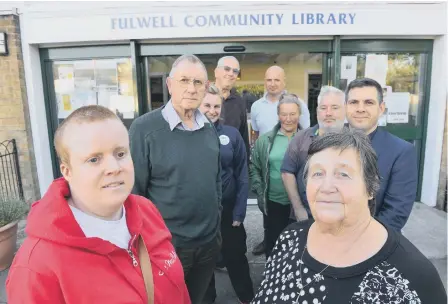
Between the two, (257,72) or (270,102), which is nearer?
(270,102)

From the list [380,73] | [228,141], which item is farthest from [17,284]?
[380,73]

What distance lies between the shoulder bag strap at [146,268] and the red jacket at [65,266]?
0.06ft

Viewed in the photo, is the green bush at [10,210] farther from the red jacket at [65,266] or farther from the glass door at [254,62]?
the red jacket at [65,266]

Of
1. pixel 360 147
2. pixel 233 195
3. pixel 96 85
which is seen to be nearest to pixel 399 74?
pixel 233 195

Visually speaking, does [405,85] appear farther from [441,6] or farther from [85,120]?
[85,120]

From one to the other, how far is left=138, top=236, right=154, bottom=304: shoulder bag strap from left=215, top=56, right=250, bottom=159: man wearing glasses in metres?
2.51

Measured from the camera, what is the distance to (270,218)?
10.3ft

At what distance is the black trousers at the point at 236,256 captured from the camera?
2.97m

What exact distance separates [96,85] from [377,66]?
465 cm

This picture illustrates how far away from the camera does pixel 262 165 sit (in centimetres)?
312

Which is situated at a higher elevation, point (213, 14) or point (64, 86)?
point (213, 14)

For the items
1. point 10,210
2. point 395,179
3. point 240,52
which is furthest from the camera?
point 240,52

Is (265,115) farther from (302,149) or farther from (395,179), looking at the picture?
(395,179)

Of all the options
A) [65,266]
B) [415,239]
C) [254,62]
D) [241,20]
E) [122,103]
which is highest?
[241,20]
